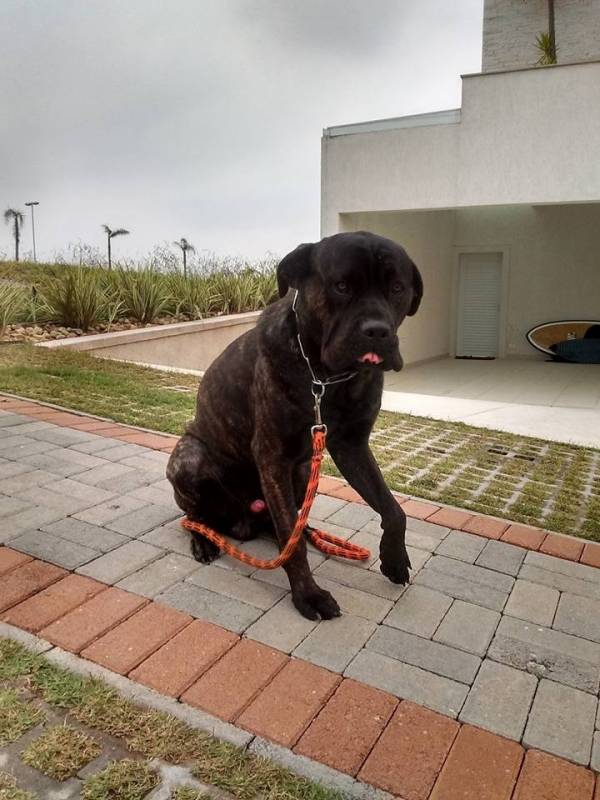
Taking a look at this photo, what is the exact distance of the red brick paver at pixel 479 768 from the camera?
1.57 meters

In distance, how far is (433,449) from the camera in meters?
4.91

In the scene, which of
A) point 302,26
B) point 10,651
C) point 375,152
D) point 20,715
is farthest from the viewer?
point 375,152

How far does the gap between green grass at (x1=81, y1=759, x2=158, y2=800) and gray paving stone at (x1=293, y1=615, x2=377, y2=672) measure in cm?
65

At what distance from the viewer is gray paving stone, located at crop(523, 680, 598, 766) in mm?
1735

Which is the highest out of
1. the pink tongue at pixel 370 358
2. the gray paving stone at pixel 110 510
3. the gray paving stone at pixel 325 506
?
the pink tongue at pixel 370 358

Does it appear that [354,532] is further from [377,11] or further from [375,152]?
[375,152]

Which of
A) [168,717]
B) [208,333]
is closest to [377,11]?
[208,333]

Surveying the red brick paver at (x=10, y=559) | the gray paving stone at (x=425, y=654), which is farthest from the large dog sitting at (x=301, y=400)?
the red brick paver at (x=10, y=559)

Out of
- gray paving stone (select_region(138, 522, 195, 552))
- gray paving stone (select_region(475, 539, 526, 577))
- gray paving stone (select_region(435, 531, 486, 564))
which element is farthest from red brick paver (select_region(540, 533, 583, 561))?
gray paving stone (select_region(138, 522, 195, 552))

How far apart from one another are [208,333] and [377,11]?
509 centimetres

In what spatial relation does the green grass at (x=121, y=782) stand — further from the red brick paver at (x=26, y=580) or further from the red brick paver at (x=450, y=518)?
the red brick paver at (x=450, y=518)

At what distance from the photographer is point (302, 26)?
Answer: 6789 millimetres

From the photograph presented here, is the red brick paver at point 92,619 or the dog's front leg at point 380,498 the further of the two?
the dog's front leg at point 380,498

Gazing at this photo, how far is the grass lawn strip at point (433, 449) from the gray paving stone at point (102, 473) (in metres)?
0.93
